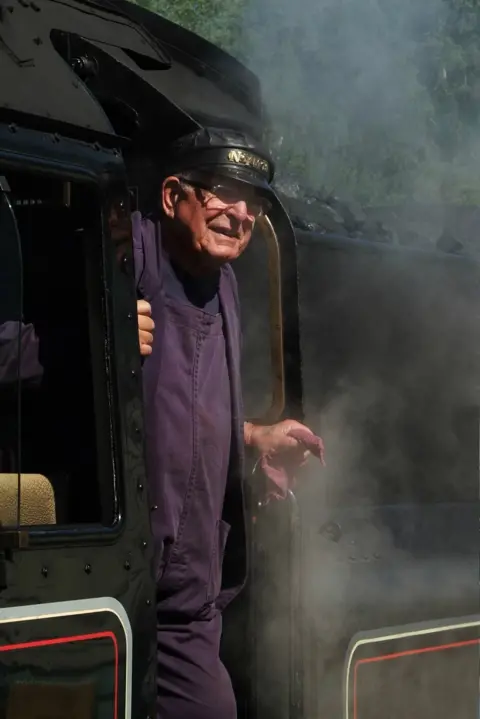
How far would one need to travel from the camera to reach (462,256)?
3.93 metres

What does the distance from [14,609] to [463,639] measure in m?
1.46

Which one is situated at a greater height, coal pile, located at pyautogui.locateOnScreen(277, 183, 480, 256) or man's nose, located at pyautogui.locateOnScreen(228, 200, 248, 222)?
coal pile, located at pyautogui.locateOnScreen(277, 183, 480, 256)

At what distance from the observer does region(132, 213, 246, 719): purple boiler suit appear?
2139mm

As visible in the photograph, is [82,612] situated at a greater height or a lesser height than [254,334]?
lesser

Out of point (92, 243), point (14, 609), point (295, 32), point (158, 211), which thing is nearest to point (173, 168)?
point (158, 211)

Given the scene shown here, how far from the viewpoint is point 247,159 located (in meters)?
2.20

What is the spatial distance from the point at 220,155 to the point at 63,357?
1.68 ft

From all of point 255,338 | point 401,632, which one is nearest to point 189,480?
point 401,632

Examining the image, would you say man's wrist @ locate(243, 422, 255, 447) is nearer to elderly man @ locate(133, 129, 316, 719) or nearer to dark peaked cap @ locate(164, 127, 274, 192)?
elderly man @ locate(133, 129, 316, 719)

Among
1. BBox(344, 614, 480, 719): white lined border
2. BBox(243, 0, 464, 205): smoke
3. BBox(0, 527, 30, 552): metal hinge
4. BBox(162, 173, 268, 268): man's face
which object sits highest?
BBox(243, 0, 464, 205): smoke

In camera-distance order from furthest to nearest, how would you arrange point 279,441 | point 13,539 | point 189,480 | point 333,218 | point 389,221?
point 389,221
point 333,218
point 279,441
point 189,480
point 13,539

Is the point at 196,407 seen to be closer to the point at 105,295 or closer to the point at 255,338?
the point at 105,295

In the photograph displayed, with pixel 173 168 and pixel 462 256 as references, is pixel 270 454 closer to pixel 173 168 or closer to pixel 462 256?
pixel 173 168

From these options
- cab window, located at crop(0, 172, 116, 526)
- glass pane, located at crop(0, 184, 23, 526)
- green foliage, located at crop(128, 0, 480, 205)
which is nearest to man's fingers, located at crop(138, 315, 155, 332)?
cab window, located at crop(0, 172, 116, 526)
